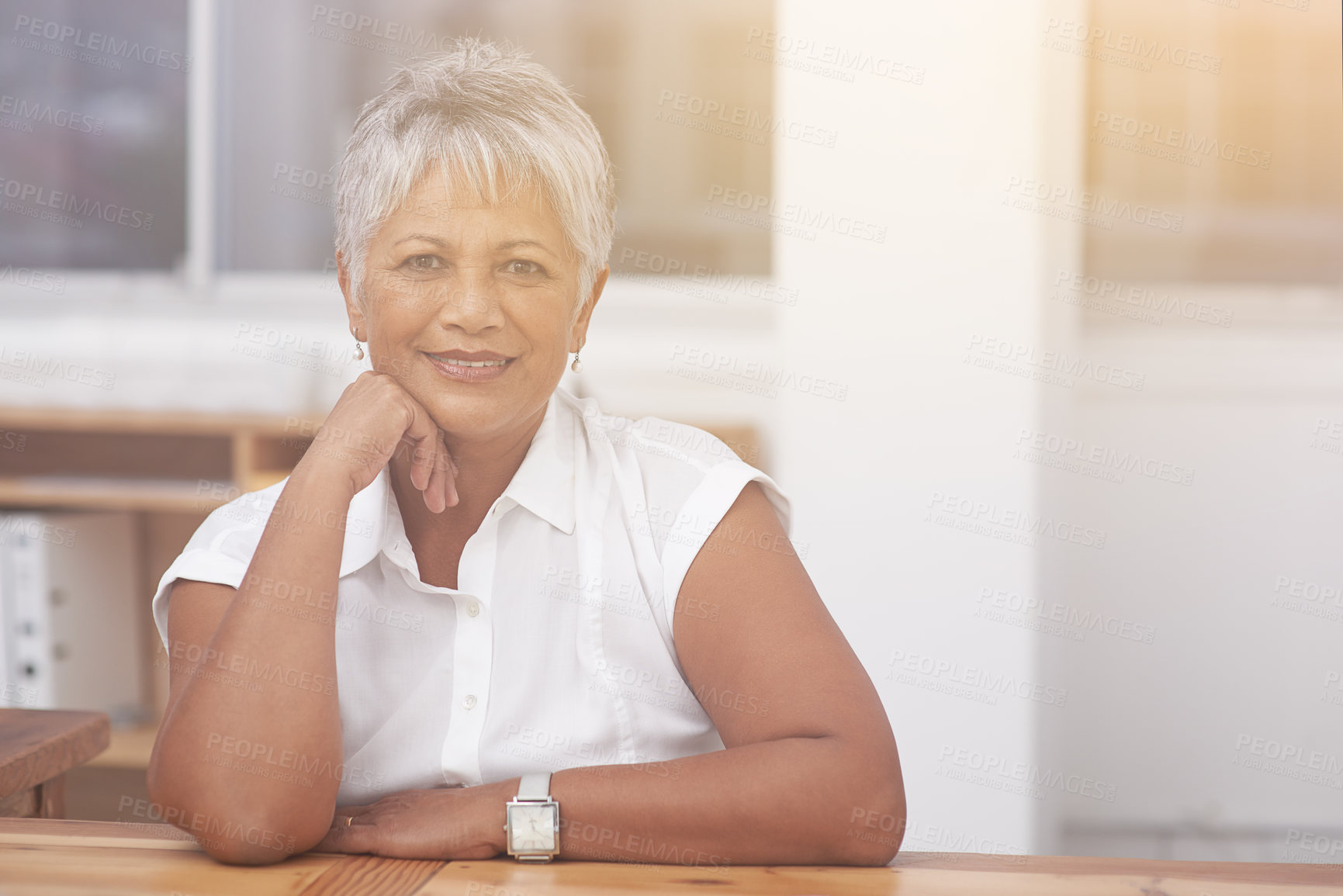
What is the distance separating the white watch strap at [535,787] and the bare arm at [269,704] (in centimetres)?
18

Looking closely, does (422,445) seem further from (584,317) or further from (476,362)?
(584,317)

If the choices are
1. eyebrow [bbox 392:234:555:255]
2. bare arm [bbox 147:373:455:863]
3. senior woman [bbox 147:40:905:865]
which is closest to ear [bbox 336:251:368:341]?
senior woman [bbox 147:40:905:865]

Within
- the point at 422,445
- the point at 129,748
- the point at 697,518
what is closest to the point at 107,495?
the point at 129,748

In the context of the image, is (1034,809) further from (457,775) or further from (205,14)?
(205,14)

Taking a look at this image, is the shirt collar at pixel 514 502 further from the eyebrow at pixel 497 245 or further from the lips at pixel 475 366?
the eyebrow at pixel 497 245

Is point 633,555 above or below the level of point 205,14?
below

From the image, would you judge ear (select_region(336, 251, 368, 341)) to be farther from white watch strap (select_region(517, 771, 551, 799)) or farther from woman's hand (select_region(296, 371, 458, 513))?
white watch strap (select_region(517, 771, 551, 799))

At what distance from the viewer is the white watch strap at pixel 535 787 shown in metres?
1.01

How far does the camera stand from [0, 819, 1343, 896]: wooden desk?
0.90 metres

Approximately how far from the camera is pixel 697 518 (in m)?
1.22

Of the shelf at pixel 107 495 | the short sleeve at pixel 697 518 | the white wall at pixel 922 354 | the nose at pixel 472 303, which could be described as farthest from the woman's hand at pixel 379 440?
the shelf at pixel 107 495

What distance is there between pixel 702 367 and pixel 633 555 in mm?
1674

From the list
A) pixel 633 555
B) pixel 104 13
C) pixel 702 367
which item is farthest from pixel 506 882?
pixel 104 13

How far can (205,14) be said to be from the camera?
3.15 metres
